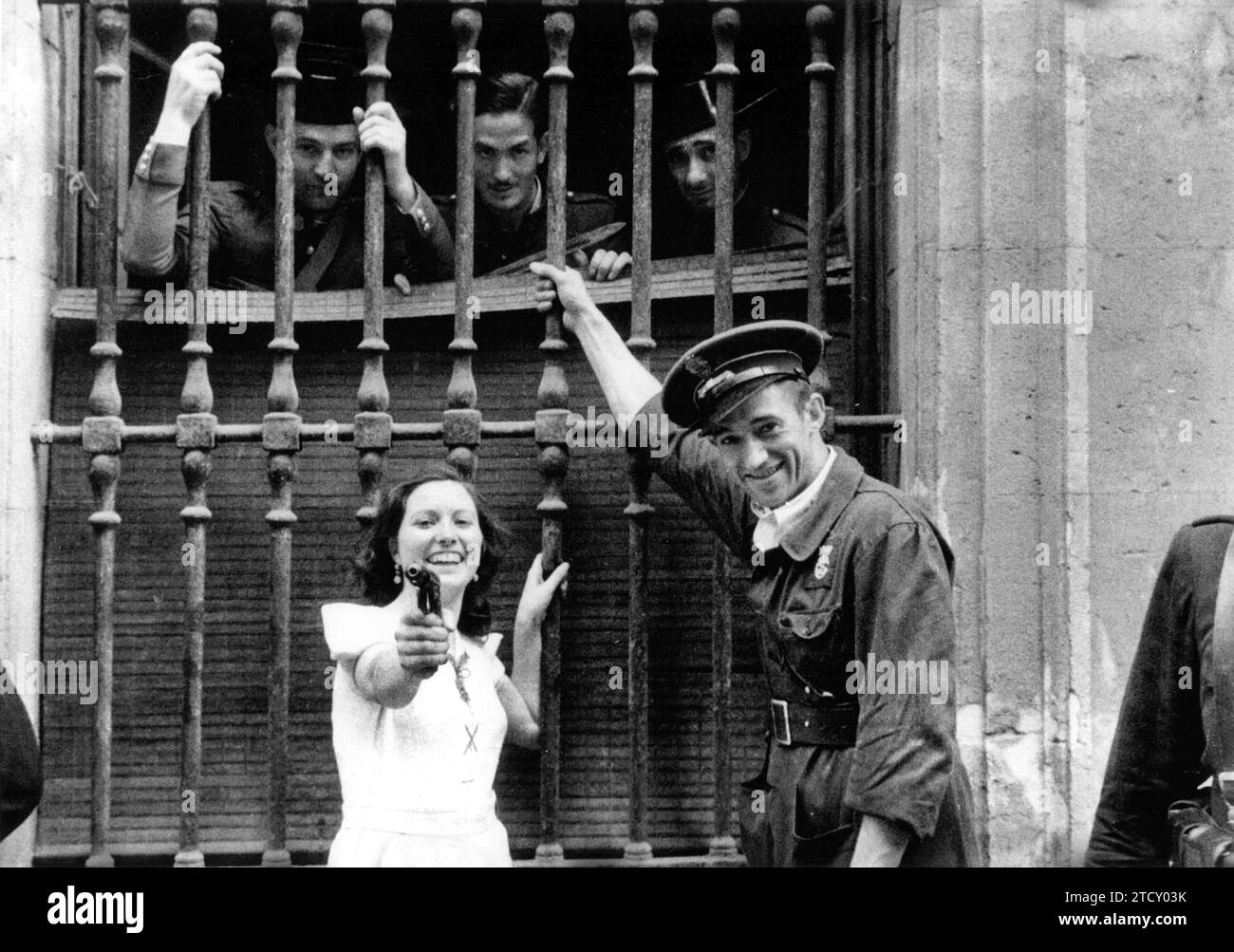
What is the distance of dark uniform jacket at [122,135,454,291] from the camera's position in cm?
518

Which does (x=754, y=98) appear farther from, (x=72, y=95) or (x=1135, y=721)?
(x=1135, y=721)

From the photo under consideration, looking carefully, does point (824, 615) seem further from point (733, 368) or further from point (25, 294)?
point (25, 294)

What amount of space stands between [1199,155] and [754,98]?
5.15ft

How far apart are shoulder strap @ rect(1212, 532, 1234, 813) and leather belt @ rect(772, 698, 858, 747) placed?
860 millimetres

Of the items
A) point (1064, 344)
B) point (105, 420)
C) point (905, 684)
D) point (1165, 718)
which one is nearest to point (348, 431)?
point (105, 420)

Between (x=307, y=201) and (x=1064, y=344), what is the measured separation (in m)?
2.49

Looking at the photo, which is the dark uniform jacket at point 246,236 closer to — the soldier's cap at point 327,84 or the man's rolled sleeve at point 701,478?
the soldier's cap at point 327,84

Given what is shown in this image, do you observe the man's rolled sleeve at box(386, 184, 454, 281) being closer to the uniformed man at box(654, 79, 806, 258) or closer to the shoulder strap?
the uniformed man at box(654, 79, 806, 258)

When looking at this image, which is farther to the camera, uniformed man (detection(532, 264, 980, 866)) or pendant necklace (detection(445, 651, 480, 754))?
pendant necklace (detection(445, 651, 480, 754))

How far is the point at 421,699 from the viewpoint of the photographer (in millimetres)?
4684

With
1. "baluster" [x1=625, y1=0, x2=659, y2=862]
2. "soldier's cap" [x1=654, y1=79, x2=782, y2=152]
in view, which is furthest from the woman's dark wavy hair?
"soldier's cap" [x1=654, y1=79, x2=782, y2=152]

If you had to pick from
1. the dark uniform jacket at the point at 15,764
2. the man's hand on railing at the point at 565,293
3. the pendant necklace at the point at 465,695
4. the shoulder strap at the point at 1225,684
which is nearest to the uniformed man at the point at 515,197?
the man's hand on railing at the point at 565,293

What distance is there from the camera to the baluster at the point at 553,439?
5.02 m
